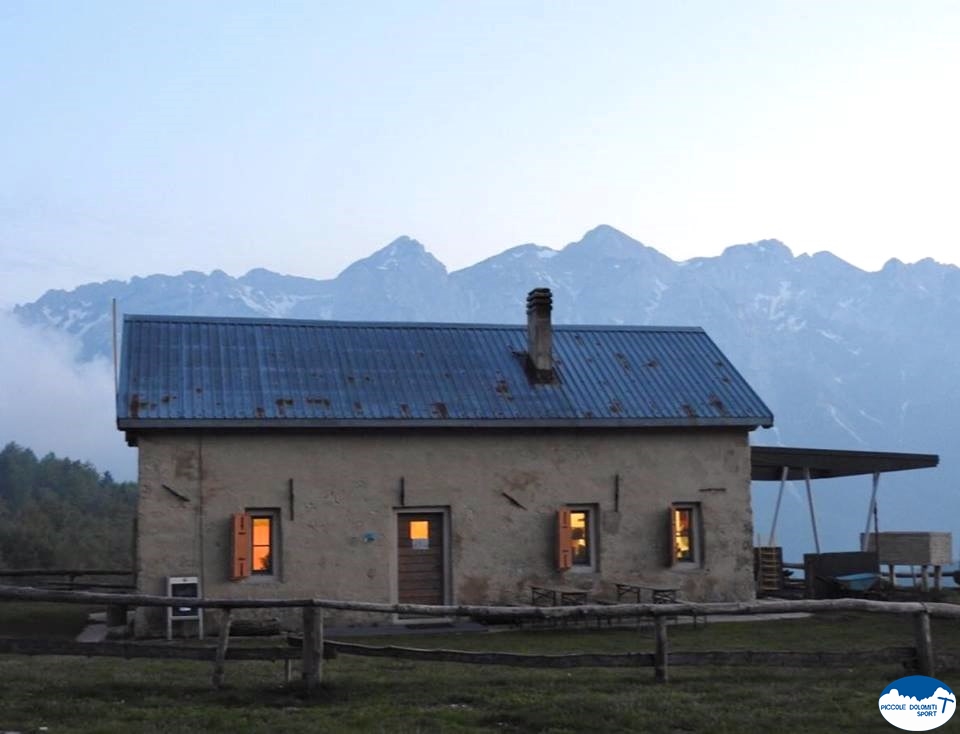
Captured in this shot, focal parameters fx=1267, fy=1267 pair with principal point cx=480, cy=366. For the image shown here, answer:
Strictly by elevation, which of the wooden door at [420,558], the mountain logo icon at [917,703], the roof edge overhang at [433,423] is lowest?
the mountain logo icon at [917,703]

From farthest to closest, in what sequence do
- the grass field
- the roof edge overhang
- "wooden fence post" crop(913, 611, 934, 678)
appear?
1. the roof edge overhang
2. "wooden fence post" crop(913, 611, 934, 678)
3. the grass field

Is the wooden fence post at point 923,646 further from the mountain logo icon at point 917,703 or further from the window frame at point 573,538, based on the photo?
the window frame at point 573,538

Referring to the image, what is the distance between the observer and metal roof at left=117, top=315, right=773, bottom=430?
2181cm

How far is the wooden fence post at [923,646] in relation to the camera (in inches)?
478

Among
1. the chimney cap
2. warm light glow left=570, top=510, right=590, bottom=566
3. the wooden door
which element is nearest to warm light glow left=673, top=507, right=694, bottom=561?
warm light glow left=570, top=510, right=590, bottom=566

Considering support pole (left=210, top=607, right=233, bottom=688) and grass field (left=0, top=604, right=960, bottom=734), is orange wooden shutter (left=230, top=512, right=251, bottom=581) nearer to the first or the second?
grass field (left=0, top=604, right=960, bottom=734)

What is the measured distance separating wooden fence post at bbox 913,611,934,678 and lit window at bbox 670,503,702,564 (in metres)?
11.6

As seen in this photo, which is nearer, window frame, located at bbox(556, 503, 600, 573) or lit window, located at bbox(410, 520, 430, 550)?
lit window, located at bbox(410, 520, 430, 550)

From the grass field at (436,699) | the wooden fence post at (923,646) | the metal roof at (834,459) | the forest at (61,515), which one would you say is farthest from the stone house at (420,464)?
the forest at (61,515)

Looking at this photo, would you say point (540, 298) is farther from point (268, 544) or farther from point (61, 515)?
point (61, 515)

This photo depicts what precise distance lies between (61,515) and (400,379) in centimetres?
6114

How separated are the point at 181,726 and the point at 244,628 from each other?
9.25 metres

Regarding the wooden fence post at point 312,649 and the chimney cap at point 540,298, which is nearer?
the wooden fence post at point 312,649

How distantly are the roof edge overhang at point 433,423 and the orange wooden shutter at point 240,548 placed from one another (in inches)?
62.7
